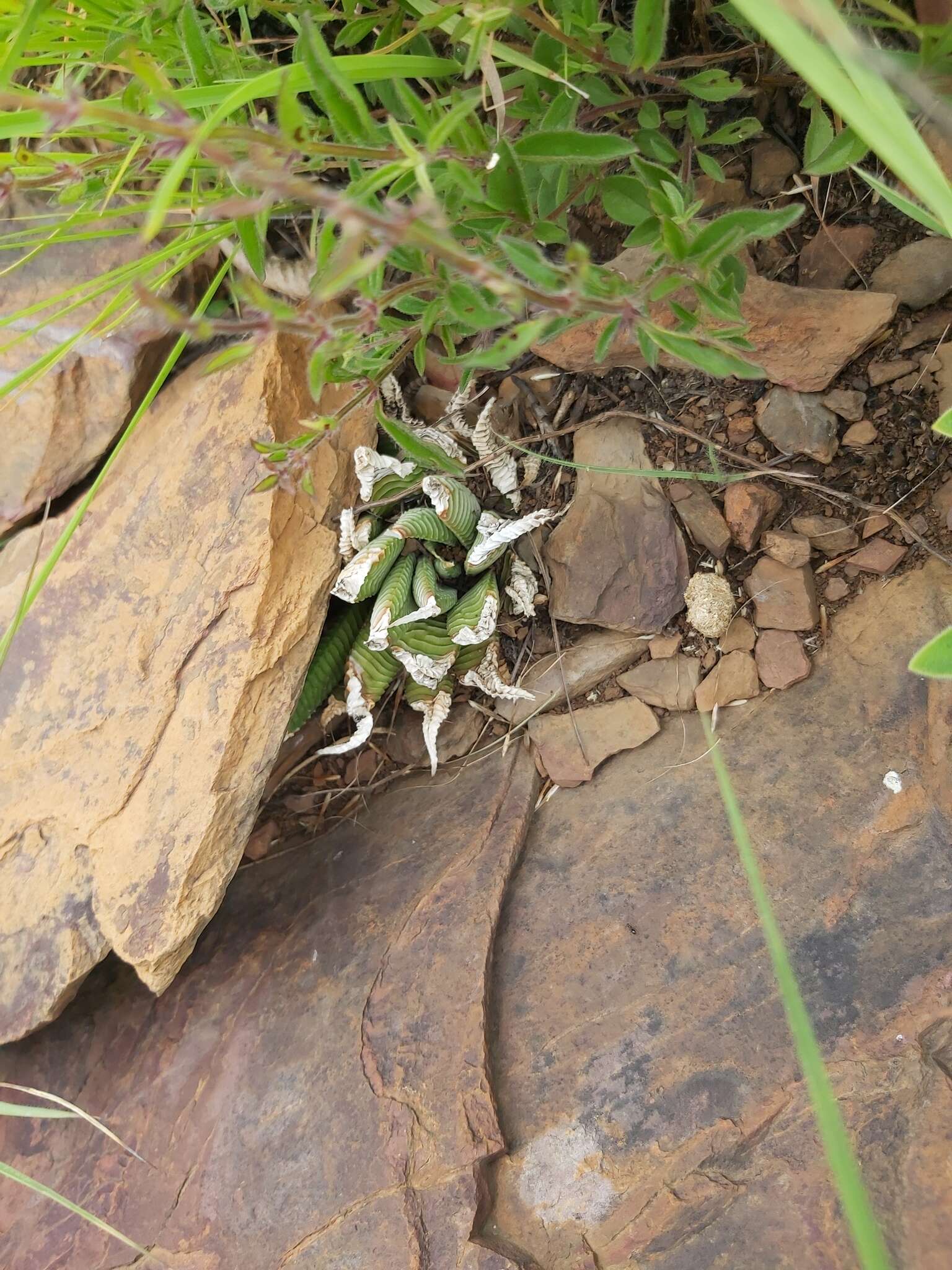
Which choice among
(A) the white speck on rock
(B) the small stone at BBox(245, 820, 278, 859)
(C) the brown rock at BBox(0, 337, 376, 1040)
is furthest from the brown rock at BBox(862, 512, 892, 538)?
(B) the small stone at BBox(245, 820, 278, 859)

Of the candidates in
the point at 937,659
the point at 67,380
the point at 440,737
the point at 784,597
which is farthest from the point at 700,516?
the point at 67,380

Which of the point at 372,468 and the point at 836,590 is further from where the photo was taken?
the point at 372,468

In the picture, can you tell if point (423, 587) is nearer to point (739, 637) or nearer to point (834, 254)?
point (739, 637)

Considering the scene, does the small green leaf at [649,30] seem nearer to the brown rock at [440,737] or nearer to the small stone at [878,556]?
the small stone at [878,556]

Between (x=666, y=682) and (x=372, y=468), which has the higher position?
(x=372, y=468)

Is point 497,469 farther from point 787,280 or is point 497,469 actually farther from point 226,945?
point 226,945
